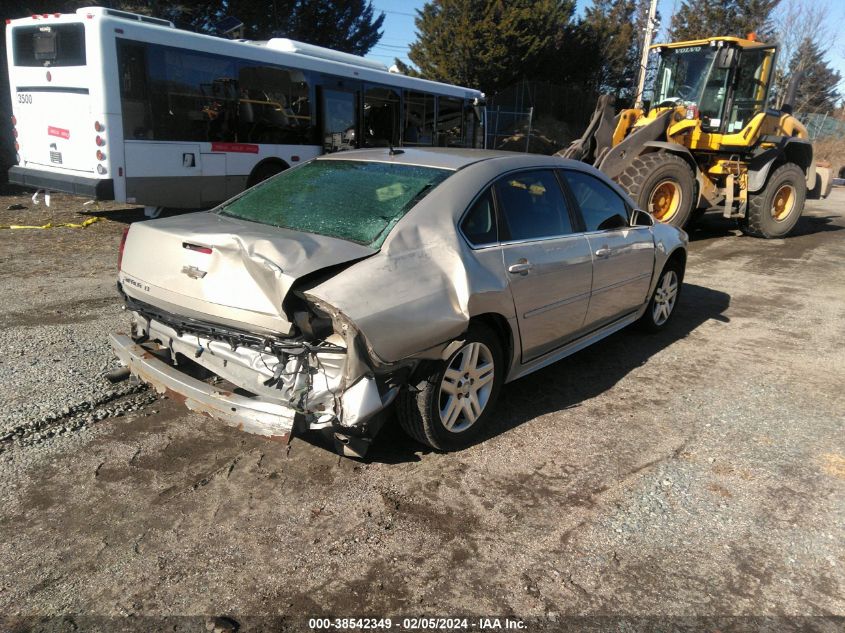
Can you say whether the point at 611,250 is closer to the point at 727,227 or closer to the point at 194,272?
the point at 194,272

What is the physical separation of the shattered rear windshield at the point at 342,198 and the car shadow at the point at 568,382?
1168 mm

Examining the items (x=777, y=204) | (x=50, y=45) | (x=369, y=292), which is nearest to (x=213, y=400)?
(x=369, y=292)

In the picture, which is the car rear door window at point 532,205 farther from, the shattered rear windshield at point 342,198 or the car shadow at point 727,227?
the car shadow at point 727,227

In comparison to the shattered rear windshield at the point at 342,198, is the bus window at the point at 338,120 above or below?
above

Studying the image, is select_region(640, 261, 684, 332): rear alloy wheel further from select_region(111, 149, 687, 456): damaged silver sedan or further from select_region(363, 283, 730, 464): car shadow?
select_region(111, 149, 687, 456): damaged silver sedan

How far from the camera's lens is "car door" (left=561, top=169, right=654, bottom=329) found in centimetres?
441

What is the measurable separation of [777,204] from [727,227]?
141cm

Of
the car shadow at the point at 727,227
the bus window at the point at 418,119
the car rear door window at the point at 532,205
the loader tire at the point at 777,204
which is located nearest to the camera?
the car rear door window at the point at 532,205

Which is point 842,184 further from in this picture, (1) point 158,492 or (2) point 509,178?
(1) point 158,492

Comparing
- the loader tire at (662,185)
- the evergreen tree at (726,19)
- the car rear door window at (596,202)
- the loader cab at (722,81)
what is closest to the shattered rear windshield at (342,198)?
the car rear door window at (596,202)

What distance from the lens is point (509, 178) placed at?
386cm

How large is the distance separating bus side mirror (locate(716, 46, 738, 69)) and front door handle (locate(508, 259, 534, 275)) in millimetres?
8520

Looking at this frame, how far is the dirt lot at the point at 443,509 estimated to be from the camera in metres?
2.41

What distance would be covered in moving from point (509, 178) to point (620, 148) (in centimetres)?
711
